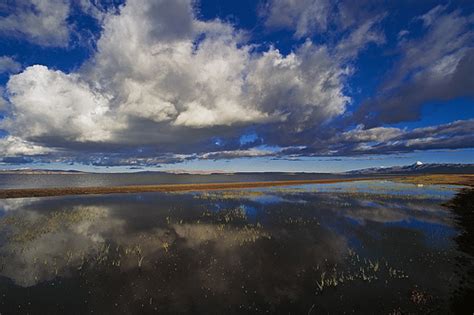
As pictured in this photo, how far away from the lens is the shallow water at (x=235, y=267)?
13016 mm

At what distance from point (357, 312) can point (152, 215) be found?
3158 centimetres

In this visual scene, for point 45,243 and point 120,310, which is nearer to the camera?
point 120,310

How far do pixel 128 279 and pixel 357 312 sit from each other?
42.5 feet

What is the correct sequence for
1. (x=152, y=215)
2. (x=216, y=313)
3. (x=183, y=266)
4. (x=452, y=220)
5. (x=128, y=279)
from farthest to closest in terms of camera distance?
(x=152, y=215), (x=452, y=220), (x=183, y=266), (x=128, y=279), (x=216, y=313)

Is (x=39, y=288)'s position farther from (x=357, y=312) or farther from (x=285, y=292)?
(x=357, y=312)

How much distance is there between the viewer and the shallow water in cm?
1302

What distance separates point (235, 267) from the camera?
58.0ft

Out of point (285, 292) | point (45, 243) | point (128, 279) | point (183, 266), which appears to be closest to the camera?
point (285, 292)

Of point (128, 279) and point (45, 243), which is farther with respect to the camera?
point (45, 243)

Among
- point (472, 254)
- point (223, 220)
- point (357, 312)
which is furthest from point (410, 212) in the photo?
point (357, 312)

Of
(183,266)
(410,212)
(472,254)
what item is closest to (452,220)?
(410,212)

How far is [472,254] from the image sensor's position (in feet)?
65.4

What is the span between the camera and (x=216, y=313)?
12.2 metres

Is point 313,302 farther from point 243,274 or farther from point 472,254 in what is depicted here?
point 472,254
